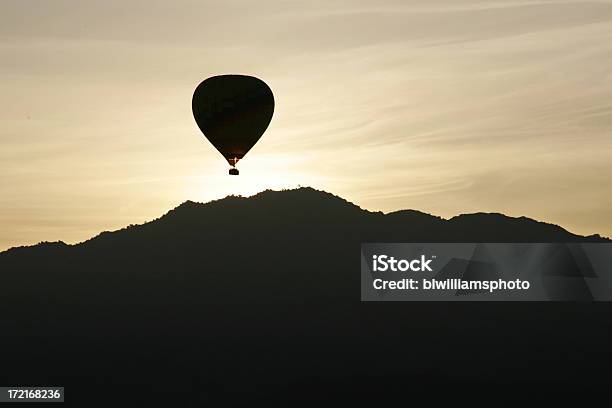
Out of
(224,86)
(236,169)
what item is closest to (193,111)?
(224,86)

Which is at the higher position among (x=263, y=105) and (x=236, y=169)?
(x=263, y=105)

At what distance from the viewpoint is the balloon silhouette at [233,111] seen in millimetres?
71562

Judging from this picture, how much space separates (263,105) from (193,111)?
4899 millimetres

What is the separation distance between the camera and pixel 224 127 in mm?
72250

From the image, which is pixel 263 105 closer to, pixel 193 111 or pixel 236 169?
pixel 193 111

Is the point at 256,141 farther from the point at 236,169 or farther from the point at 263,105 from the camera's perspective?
the point at 236,169

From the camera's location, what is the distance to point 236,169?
215 ft

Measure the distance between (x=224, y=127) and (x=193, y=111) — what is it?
306cm

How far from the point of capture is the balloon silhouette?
71562 mm

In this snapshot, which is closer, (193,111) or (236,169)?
(236,169)

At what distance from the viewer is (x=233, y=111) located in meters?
72.6

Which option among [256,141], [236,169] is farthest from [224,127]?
[236,169]

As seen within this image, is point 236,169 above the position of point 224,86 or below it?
below

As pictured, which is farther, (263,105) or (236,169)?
(263,105)
